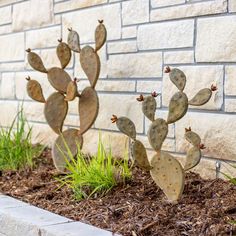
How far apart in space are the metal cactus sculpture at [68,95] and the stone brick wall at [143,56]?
315mm

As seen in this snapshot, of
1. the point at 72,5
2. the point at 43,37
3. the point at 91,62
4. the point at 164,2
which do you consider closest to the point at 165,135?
the point at 91,62

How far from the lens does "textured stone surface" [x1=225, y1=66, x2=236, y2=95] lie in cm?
328

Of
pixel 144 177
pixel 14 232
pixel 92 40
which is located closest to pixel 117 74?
pixel 92 40

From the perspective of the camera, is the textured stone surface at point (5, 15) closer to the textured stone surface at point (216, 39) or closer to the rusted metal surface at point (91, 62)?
the rusted metal surface at point (91, 62)

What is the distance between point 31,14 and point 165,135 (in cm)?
241

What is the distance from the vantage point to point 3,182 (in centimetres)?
397

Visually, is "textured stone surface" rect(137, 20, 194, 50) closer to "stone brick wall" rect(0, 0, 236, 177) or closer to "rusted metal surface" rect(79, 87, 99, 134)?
"stone brick wall" rect(0, 0, 236, 177)

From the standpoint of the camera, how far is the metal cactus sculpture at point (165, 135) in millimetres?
3012

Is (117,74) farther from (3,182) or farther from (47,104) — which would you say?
(3,182)

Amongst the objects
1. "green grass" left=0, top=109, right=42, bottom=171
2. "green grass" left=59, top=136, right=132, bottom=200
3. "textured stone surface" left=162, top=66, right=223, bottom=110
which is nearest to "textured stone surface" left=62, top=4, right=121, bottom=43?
"textured stone surface" left=162, top=66, right=223, bottom=110

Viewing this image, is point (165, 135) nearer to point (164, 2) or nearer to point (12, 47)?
point (164, 2)

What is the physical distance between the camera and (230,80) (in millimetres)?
3305

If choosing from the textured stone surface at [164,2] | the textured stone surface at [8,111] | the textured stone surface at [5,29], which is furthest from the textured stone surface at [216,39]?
the textured stone surface at [5,29]

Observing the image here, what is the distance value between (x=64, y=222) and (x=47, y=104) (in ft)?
4.03
